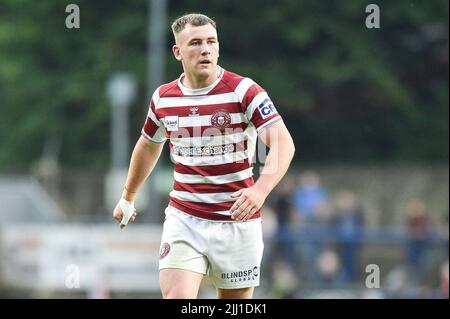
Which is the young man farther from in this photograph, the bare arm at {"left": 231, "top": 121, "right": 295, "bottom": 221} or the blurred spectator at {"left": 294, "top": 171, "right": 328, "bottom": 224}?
the blurred spectator at {"left": 294, "top": 171, "right": 328, "bottom": 224}

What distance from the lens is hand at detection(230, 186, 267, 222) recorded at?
732 cm

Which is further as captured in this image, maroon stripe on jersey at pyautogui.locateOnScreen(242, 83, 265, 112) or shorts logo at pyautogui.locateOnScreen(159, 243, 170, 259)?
shorts logo at pyautogui.locateOnScreen(159, 243, 170, 259)

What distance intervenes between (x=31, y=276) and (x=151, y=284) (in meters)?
2.16

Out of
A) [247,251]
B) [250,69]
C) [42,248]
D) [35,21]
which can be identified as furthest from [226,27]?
[247,251]

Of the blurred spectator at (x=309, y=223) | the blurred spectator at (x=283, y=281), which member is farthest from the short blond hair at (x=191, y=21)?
the blurred spectator at (x=309, y=223)

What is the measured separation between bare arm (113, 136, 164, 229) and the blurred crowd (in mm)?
8992

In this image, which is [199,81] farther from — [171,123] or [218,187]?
[218,187]

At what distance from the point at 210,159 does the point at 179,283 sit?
2.65ft

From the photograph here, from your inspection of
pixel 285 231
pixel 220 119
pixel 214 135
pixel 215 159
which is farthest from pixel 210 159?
pixel 285 231

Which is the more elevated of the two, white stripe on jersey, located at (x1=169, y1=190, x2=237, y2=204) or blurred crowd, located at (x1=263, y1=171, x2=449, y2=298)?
white stripe on jersey, located at (x1=169, y1=190, x2=237, y2=204)

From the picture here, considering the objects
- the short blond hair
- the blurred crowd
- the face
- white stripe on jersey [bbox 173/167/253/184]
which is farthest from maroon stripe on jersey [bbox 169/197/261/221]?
the blurred crowd
